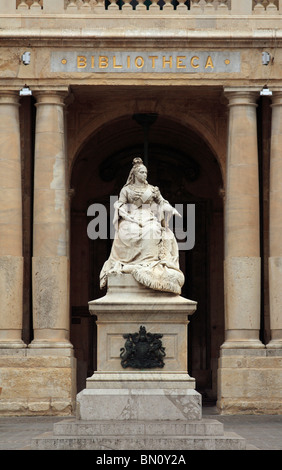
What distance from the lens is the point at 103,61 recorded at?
2897 centimetres

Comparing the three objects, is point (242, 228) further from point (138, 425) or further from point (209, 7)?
point (138, 425)

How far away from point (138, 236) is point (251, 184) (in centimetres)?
848

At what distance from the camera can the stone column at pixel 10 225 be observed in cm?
2847

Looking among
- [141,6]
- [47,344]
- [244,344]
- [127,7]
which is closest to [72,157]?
A: [127,7]

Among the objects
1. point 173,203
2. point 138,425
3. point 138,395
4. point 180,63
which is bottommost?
point 138,425

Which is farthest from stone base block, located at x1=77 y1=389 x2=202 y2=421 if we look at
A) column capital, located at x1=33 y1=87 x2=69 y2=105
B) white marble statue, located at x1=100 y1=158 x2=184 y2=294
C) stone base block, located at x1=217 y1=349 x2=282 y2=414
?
column capital, located at x1=33 y1=87 x2=69 y2=105

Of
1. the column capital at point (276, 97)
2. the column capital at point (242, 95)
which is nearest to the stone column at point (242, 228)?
the column capital at point (242, 95)

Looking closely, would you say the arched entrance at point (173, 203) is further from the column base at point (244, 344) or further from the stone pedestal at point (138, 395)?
the stone pedestal at point (138, 395)

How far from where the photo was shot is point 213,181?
1389 inches

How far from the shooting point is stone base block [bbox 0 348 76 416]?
27781 millimetres

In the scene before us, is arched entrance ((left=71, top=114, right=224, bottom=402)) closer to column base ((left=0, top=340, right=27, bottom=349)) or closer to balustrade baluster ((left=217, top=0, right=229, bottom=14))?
balustrade baluster ((left=217, top=0, right=229, bottom=14))

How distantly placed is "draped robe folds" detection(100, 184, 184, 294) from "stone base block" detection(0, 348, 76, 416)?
280 inches

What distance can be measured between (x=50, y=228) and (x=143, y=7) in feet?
18.2
